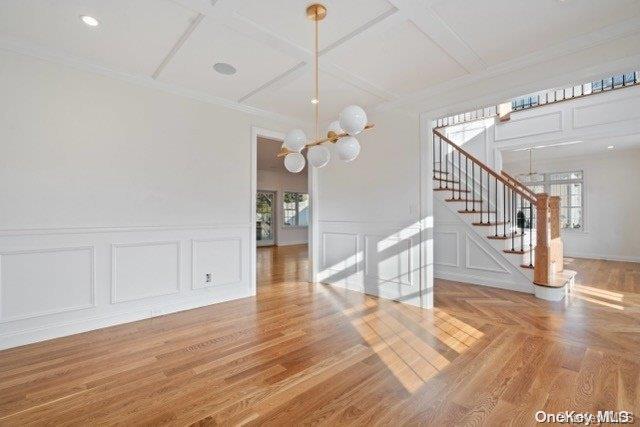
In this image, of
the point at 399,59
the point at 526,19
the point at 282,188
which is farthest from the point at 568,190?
the point at 282,188

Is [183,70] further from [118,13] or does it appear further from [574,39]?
[574,39]

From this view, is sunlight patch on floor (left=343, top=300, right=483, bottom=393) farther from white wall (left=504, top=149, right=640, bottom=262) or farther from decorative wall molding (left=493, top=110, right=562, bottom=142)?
white wall (left=504, top=149, right=640, bottom=262)

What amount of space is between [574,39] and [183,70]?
3765mm

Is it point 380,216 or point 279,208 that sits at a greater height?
point 279,208

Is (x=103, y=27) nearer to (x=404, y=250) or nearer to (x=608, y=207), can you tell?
(x=404, y=250)

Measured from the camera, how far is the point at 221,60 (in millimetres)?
3033

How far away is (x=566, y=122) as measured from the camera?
18.8 ft

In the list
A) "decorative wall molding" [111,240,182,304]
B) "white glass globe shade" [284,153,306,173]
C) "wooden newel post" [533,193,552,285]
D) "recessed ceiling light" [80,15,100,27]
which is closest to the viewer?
"recessed ceiling light" [80,15,100,27]

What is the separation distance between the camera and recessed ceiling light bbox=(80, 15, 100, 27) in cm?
238

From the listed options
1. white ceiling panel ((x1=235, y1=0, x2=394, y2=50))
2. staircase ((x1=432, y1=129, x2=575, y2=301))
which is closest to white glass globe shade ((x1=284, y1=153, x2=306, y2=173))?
white ceiling panel ((x1=235, y1=0, x2=394, y2=50))

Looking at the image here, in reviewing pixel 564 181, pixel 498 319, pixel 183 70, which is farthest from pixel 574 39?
pixel 564 181

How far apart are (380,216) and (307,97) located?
1.95 m

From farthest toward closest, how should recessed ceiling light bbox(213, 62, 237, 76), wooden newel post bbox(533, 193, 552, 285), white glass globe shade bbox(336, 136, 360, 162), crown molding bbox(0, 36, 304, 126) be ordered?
1. wooden newel post bbox(533, 193, 552, 285)
2. recessed ceiling light bbox(213, 62, 237, 76)
3. crown molding bbox(0, 36, 304, 126)
4. white glass globe shade bbox(336, 136, 360, 162)

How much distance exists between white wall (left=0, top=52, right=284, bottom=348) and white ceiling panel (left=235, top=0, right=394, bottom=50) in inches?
73.5
